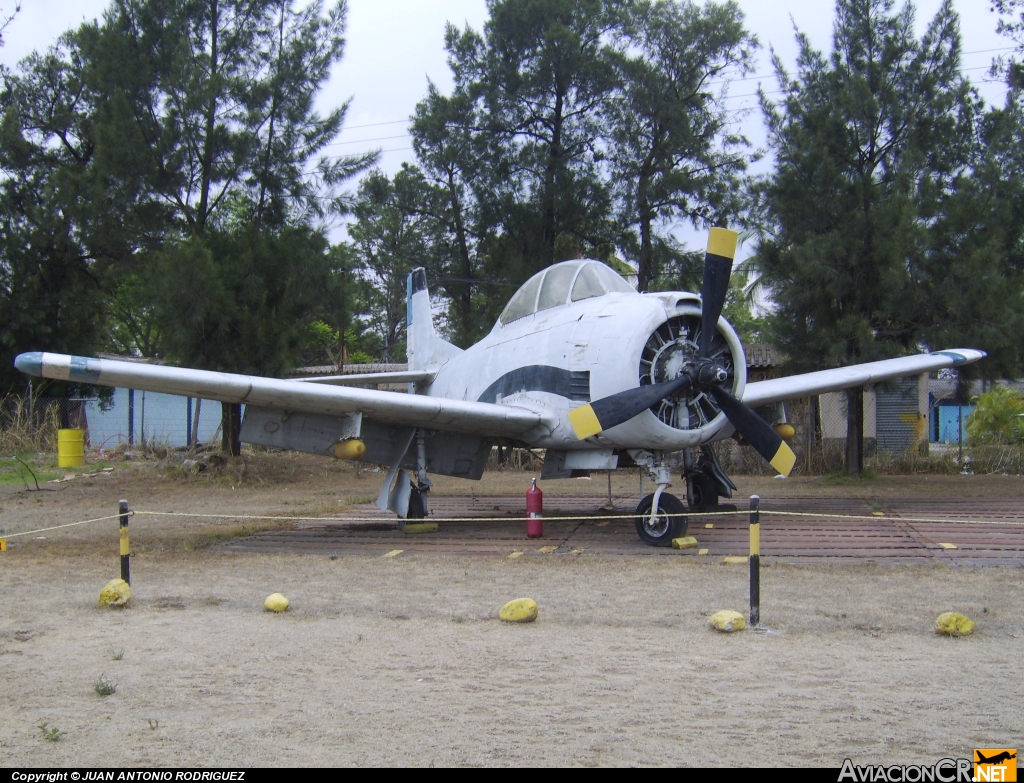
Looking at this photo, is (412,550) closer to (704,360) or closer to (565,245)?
(704,360)

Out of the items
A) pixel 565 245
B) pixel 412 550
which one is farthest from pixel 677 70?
pixel 412 550

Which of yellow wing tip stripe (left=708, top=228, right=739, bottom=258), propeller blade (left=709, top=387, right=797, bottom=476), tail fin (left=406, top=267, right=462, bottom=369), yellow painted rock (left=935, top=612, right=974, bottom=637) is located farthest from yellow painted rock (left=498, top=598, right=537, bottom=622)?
tail fin (left=406, top=267, right=462, bottom=369)

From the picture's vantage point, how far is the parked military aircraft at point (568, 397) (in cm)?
1016

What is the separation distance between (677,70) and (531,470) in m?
12.1

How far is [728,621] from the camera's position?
6.13 metres

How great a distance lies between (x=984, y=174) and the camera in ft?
56.7

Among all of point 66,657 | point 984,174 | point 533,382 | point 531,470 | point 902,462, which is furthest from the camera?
point 531,470

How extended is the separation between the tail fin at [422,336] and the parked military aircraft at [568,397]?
312cm

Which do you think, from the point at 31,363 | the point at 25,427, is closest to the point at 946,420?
the point at 25,427

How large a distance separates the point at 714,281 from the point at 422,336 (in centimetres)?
817

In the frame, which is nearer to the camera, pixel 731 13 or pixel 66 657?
pixel 66 657

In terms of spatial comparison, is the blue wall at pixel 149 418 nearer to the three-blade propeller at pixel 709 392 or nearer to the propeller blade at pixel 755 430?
the three-blade propeller at pixel 709 392

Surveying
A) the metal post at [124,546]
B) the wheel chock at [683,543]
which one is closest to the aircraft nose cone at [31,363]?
the metal post at [124,546]

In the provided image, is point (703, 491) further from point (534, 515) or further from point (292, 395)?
point (292, 395)
